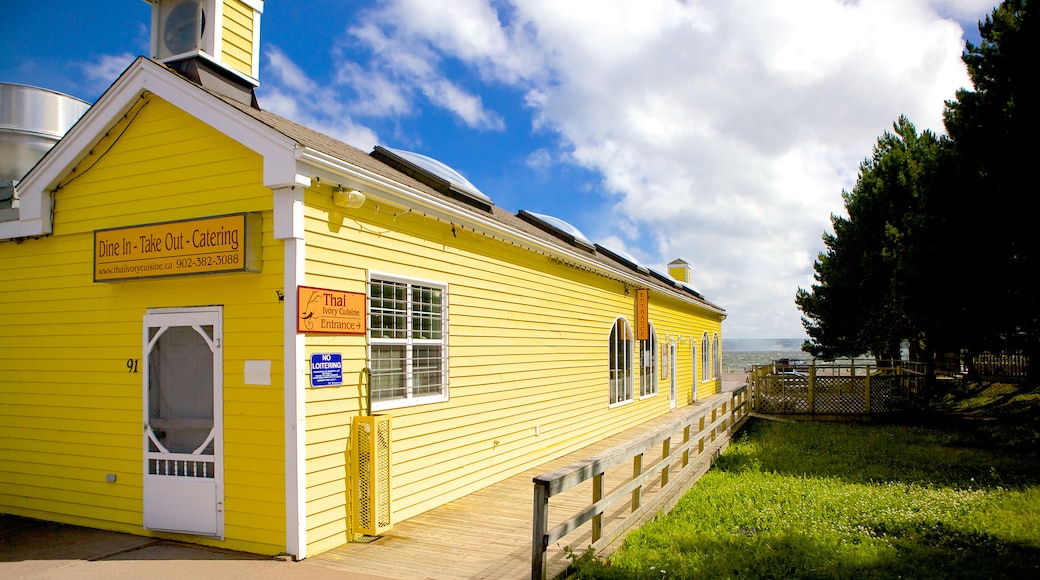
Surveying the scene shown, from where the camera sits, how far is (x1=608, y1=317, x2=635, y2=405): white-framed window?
1477cm

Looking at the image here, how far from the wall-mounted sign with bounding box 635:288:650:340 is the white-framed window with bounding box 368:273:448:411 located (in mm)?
9104

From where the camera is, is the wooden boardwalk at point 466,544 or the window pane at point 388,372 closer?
the wooden boardwalk at point 466,544

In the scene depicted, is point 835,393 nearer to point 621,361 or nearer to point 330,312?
point 621,361

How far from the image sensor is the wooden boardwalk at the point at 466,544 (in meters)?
5.32

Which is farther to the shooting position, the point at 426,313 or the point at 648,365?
the point at 648,365

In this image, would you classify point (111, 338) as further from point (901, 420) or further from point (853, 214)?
point (853, 214)

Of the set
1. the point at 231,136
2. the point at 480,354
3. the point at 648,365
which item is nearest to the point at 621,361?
the point at 648,365

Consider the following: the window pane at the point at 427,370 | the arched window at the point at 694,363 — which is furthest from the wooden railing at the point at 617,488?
the arched window at the point at 694,363

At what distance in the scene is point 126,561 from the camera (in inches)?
224

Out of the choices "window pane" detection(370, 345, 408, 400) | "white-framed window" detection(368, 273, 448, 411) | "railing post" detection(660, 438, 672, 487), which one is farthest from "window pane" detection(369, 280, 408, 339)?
"railing post" detection(660, 438, 672, 487)

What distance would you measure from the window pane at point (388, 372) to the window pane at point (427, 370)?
9.0 inches

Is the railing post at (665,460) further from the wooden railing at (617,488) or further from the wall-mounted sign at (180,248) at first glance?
the wall-mounted sign at (180,248)

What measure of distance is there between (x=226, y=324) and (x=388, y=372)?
1716 millimetres

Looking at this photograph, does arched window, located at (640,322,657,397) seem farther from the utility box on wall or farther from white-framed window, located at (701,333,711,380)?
the utility box on wall
